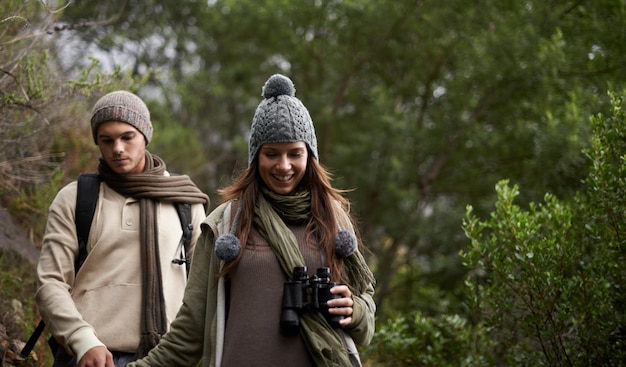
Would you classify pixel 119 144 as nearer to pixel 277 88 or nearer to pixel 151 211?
pixel 151 211

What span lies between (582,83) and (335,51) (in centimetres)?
410

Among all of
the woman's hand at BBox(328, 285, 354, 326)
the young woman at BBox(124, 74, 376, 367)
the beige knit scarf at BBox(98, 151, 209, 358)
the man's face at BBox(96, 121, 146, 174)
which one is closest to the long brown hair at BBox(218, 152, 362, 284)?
the young woman at BBox(124, 74, 376, 367)

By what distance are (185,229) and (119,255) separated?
351 millimetres

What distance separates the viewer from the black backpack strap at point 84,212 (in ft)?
11.2

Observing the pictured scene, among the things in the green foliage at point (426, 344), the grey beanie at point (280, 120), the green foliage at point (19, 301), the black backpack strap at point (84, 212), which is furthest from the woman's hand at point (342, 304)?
the green foliage at point (426, 344)

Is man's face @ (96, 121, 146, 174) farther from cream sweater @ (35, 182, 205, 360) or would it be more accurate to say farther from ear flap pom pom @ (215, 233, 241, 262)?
ear flap pom pom @ (215, 233, 241, 262)

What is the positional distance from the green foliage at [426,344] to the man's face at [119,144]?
350 centimetres

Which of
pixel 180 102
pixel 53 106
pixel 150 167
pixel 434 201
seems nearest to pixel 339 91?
pixel 434 201

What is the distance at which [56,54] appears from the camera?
6.64 m

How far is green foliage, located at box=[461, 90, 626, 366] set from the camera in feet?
15.4

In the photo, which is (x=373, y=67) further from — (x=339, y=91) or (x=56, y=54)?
(x=56, y=54)

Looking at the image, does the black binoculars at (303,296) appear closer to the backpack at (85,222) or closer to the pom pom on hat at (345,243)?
the pom pom on hat at (345,243)

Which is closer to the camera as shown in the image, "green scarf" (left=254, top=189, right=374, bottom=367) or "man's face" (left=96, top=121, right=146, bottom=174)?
"green scarf" (left=254, top=189, right=374, bottom=367)

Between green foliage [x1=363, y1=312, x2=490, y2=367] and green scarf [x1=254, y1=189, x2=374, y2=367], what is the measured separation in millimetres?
3432
